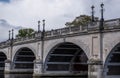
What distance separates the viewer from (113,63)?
35250 millimetres

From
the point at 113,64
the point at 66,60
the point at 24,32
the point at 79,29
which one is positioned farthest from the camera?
the point at 24,32

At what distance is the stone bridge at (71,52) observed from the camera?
33469 millimetres

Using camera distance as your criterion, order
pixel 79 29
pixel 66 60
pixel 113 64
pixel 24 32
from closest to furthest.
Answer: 1. pixel 113 64
2. pixel 79 29
3. pixel 66 60
4. pixel 24 32

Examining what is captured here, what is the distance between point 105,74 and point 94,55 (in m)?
2.15

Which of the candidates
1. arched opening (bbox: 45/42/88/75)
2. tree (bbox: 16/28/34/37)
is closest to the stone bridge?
arched opening (bbox: 45/42/88/75)

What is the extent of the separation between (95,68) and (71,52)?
13.7 m

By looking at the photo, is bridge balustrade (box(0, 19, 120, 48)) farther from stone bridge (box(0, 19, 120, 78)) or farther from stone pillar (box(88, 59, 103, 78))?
stone pillar (box(88, 59, 103, 78))

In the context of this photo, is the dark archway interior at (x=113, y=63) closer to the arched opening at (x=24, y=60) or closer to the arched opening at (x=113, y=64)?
the arched opening at (x=113, y=64)

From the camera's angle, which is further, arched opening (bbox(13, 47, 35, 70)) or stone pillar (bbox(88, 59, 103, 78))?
arched opening (bbox(13, 47, 35, 70))

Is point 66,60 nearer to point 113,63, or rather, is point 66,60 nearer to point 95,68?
point 113,63

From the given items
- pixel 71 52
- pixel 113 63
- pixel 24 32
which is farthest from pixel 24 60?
pixel 24 32

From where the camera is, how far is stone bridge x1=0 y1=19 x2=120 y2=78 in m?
33.5

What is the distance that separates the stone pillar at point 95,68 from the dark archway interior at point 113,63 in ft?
2.52

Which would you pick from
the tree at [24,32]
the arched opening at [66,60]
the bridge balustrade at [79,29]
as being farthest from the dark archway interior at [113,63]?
the tree at [24,32]
